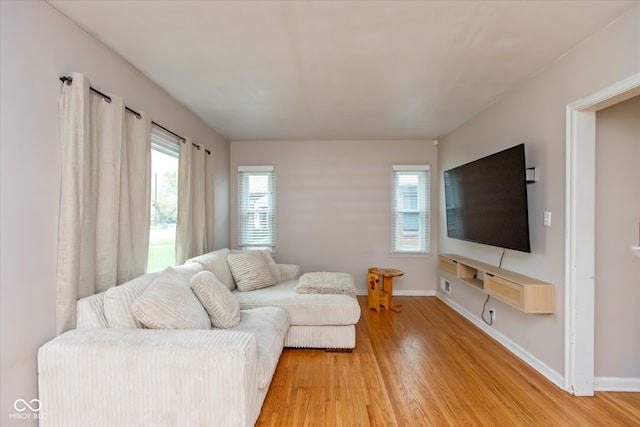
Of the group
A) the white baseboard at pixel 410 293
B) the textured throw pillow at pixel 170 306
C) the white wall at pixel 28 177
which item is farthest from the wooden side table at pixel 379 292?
the white wall at pixel 28 177

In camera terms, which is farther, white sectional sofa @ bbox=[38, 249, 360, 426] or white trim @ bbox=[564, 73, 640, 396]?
white trim @ bbox=[564, 73, 640, 396]

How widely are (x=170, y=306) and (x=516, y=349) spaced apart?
118 inches

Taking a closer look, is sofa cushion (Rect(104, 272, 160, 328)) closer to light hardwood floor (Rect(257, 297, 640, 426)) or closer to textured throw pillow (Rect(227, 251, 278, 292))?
light hardwood floor (Rect(257, 297, 640, 426))

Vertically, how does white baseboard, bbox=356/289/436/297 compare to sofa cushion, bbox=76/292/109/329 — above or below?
below

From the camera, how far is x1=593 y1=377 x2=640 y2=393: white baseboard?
7.04ft

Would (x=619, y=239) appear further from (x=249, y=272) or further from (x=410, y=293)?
(x=249, y=272)

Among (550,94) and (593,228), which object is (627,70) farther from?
(593,228)

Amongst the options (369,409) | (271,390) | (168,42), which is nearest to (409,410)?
(369,409)

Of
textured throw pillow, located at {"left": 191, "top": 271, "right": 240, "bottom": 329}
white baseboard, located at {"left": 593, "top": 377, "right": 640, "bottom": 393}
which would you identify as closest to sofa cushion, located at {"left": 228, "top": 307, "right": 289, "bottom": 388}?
textured throw pillow, located at {"left": 191, "top": 271, "right": 240, "bottom": 329}

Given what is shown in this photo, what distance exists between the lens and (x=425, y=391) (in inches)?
85.5

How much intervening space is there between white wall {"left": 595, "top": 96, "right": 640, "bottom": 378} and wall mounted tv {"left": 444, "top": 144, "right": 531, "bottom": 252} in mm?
468

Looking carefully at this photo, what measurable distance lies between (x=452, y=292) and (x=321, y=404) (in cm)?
287

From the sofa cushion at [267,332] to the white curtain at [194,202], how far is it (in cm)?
117

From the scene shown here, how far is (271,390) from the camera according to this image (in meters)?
2.17
